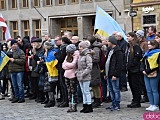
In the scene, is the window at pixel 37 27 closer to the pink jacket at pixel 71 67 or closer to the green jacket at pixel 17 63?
the green jacket at pixel 17 63

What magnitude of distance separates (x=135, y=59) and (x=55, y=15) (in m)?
25.3

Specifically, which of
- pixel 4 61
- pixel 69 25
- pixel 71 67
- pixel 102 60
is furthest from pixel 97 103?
pixel 69 25

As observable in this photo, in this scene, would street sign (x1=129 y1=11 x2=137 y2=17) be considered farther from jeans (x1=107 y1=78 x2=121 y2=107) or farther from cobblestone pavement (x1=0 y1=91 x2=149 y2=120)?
jeans (x1=107 y1=78 x2=121 y2=107)

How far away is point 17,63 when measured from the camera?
11.9 m

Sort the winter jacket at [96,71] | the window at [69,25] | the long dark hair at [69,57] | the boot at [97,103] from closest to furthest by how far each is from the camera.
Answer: the long dark hair at [69,57] → the winter jacket at [96,71] → the boot at [97,103] → the window at [69,25]

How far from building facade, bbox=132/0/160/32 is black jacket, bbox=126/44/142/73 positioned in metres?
18.1

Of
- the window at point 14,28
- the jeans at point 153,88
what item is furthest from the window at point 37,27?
the jeans at point 153,88

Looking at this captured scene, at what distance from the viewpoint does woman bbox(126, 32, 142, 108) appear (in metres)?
10.2

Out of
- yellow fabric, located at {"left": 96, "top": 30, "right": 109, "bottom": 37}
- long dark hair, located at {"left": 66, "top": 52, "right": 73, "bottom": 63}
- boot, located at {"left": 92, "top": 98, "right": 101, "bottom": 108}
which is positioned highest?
yellow fabric, located at {"left": 96, "top": 30, "right": 109, "bottom": 37}

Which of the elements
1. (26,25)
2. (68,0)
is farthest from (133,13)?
(26,25)

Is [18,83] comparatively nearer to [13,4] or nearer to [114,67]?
[114,67]

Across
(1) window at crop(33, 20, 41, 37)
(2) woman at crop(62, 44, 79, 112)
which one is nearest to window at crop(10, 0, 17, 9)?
(1) window at crop(33, 20, 41, 37)

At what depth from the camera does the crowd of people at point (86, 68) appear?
384 inches

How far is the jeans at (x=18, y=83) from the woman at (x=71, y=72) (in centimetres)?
221
